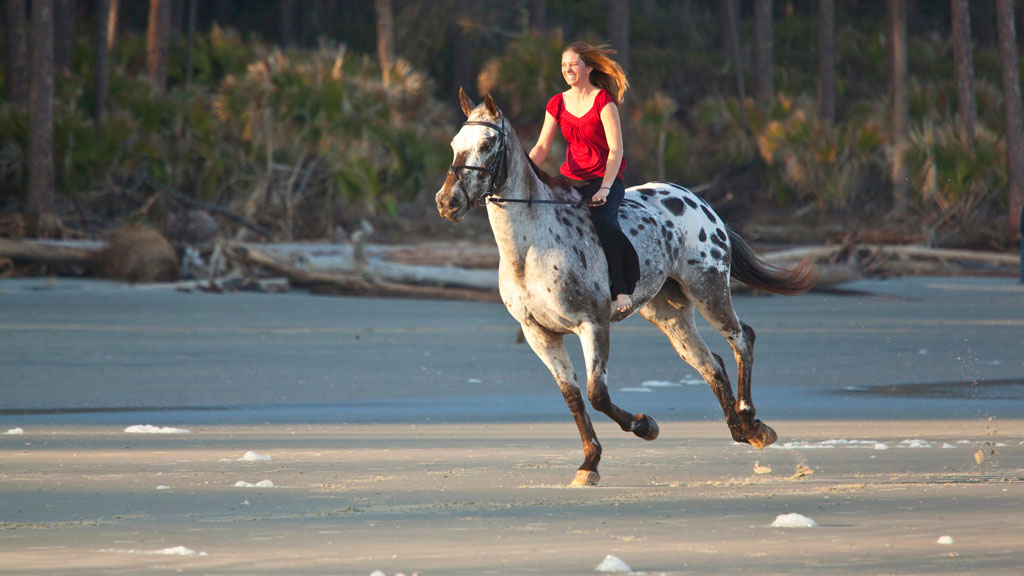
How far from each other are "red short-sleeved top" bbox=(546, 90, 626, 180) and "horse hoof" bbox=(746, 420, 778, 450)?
5.38ft

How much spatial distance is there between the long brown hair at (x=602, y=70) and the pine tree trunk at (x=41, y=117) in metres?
19.3

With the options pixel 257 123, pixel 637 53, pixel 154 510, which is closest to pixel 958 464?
pixel 154 510

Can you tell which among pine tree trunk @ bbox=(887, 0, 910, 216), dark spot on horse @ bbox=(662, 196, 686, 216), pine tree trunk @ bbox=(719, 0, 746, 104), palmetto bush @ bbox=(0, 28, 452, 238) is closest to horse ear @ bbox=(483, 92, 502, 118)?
dark spot on horse @ bbox=(662, 196, 686, 216)

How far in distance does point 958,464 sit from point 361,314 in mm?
11891

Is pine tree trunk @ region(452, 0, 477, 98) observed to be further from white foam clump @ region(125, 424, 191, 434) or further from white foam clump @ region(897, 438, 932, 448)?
white foam clump @ region(897, 438, 932, 448)

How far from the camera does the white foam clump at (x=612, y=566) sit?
18.0 feet

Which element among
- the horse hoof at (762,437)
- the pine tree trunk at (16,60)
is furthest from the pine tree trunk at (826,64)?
the horse hoof at (762,437)

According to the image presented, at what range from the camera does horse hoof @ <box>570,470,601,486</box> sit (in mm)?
7715

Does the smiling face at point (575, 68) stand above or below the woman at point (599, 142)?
above

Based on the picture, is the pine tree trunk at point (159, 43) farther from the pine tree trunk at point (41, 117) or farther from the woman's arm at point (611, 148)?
the woman's arm at point (611, 148)

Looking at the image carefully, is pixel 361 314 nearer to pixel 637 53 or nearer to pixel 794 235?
pixel 794 235

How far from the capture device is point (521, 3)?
50.4 meters

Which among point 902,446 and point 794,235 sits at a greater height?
point 902,446

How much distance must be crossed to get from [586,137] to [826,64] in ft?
103
